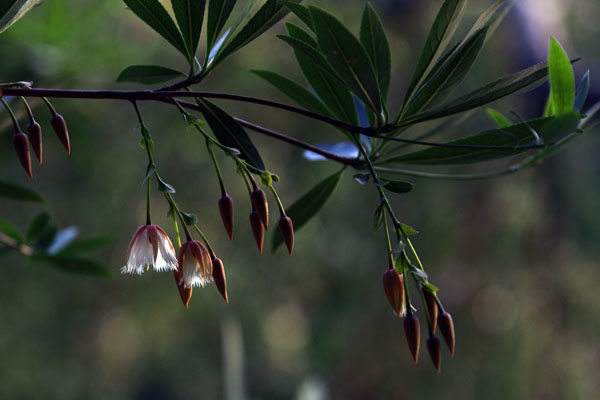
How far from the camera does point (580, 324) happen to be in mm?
3002

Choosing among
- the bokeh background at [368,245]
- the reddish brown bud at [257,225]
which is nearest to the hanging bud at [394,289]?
the reddish brown bud at [257,225]

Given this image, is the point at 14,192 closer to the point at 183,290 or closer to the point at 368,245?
the point at 183,290

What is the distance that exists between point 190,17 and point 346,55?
165 millimetres

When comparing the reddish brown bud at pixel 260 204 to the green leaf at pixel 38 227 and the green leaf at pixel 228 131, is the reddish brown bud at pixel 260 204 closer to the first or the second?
the green leaf at pixel 228 131

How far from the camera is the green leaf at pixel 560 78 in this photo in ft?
1.83

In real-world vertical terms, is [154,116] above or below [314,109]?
below

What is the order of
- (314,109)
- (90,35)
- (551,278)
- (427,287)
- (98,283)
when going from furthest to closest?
(98,283) → (551,278) → (90,35) → (314,109) → (427,287)

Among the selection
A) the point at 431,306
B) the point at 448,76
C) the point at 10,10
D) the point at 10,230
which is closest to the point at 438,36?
the point at 448,76

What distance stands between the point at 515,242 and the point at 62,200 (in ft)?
8.33

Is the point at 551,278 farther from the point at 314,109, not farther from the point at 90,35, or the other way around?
the point at 314,109

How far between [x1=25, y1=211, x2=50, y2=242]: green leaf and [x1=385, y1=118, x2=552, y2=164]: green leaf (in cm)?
63

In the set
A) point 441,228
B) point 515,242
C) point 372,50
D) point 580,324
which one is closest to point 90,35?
point 372,50

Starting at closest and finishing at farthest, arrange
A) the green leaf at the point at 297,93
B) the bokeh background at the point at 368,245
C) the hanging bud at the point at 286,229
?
1. the hanging bud at the point at 286,229
2. the green leaf at the point at 297,93
3. the bokeh background at the point at 368,245

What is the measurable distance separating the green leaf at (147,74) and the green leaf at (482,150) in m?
0.25
